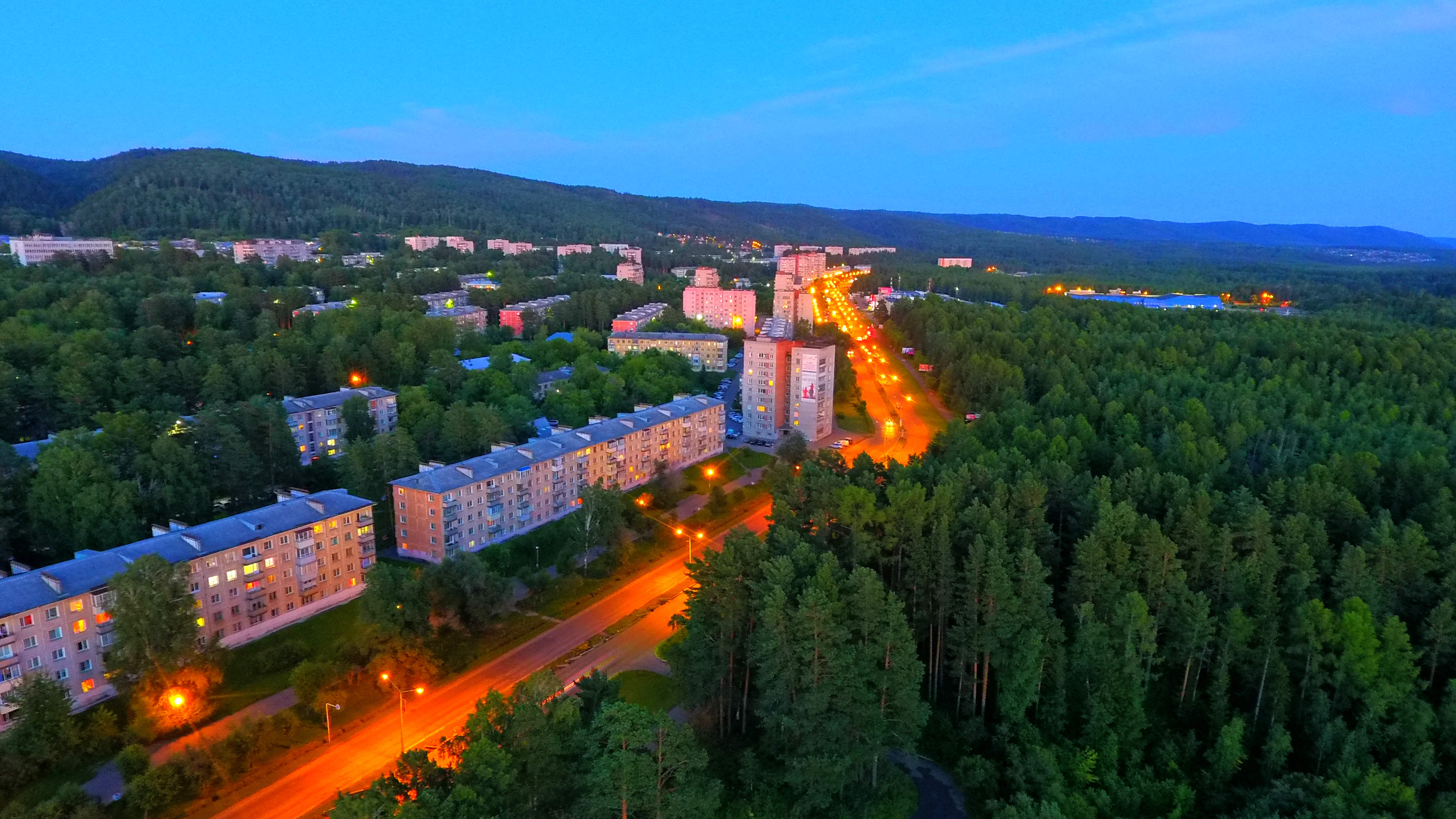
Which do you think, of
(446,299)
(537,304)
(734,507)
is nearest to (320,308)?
(446,299)

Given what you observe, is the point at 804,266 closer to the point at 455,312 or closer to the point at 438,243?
the point at 438,243

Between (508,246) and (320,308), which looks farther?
(508,246)

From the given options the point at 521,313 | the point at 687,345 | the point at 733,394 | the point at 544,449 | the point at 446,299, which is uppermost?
the point at 446,299

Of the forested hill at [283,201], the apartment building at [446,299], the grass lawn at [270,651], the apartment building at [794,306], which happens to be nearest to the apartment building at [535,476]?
the grass lawn at [270,651]

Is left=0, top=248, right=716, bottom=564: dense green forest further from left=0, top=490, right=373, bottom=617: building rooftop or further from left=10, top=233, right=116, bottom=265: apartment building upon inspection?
left=10, top=233, right=116, bottom=265: apartment building

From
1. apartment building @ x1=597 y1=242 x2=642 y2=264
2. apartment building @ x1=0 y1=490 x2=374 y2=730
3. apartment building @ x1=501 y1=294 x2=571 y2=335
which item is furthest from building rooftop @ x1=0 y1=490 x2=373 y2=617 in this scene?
apartment building @ x1=597 y1=242 x2=642 y2=264

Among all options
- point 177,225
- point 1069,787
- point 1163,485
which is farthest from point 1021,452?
point 177,225

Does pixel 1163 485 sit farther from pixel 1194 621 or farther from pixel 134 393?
pixel 134 393

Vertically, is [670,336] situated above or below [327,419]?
above

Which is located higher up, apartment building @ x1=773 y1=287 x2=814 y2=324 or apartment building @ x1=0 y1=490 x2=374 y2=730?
apartment building @ x1=773 y1=287 x2=814 y2=324
